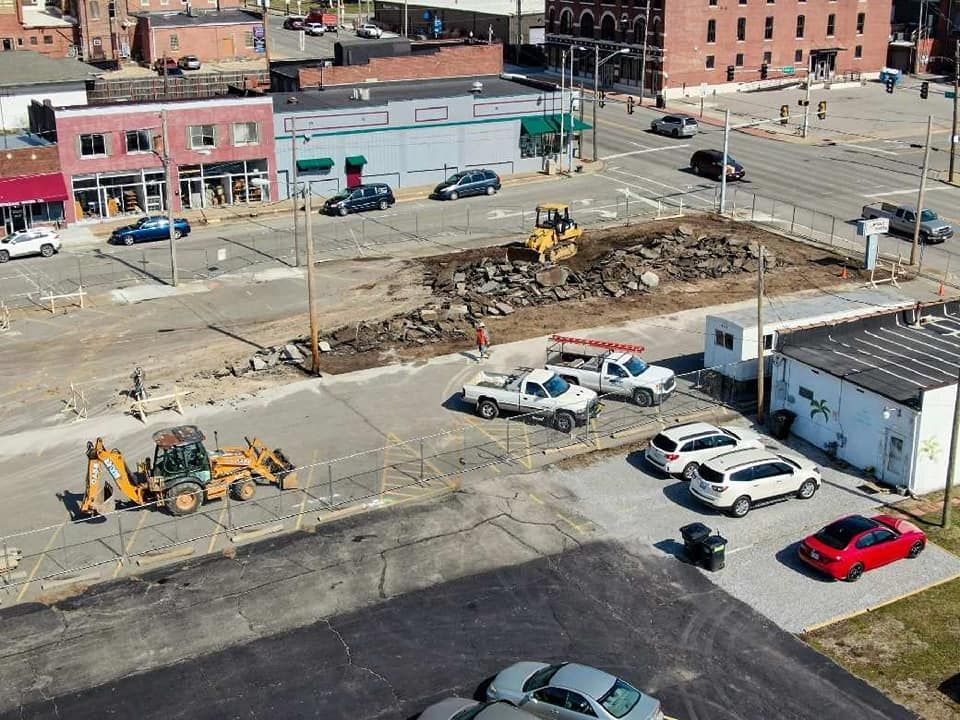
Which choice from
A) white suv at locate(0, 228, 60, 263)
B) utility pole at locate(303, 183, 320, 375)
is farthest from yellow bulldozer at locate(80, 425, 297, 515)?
white suv at locate(0, 228, 60, 263)

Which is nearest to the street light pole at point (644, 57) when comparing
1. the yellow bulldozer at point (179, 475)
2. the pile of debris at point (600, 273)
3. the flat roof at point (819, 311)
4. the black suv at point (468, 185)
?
the black suv at point (468, 185)

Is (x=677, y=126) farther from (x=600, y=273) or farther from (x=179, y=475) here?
(x=179, y=475)

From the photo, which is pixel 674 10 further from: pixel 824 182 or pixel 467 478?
pixel 467 478

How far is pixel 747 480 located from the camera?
36.7 m

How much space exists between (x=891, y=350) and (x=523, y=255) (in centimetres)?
2256

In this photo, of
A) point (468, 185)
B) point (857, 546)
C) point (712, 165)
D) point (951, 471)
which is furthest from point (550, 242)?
point (857, 546)

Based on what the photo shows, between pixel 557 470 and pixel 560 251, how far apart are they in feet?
78.5

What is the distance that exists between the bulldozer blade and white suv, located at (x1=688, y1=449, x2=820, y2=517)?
24883mm

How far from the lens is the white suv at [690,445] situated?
3869cm

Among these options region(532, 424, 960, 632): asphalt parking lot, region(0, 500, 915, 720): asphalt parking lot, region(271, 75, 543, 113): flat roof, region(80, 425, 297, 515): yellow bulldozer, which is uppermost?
region(271, 75, 543, 113): flat roof

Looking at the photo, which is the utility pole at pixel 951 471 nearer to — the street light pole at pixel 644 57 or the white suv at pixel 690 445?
the white suv at pixel 690 445

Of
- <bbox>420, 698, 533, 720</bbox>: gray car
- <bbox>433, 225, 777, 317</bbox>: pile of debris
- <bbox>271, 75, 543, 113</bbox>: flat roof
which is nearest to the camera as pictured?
<bbox>420, 698, 533, 720</bbox>: gray car

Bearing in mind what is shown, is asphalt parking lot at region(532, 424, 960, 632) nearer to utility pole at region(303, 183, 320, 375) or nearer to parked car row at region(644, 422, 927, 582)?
parked car row at region(644, 422, 927, 582)

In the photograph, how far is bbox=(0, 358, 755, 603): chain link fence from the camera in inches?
1345
